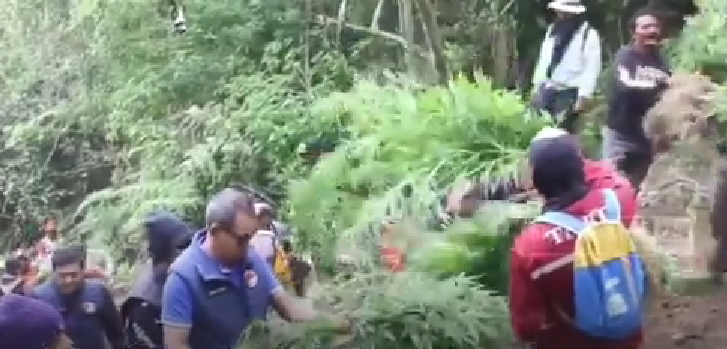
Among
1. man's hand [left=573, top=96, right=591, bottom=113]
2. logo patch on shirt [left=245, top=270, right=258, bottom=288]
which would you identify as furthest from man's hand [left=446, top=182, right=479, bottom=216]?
logo patch on shirt [left=245, top=270, right=258, bottom=288]

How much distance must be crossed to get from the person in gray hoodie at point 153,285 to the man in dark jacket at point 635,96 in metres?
3.23

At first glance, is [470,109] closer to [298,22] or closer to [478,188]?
[478,188]

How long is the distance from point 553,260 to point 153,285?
2.21 m

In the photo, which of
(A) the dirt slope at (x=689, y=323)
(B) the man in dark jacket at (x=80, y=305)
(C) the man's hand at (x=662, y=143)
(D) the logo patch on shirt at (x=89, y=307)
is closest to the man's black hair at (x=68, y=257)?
(B) the man in dark jacket at (x=80, y=305)

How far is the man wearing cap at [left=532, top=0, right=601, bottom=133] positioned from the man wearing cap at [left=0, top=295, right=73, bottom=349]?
559cm

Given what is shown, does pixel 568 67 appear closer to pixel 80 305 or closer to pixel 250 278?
pixel 80 305

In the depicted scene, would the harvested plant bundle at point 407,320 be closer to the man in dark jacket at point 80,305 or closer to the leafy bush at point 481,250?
the leafy bush at point 481,250

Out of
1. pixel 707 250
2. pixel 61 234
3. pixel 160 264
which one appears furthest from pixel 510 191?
pixel 61 234

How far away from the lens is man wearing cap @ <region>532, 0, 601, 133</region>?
8578mm

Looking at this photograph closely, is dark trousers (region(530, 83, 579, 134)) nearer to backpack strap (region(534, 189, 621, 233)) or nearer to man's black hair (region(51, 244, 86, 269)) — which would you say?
man's black hair (region(51, 244, 86, 269))

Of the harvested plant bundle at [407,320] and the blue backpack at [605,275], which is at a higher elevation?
the blue backpack at [605,275]

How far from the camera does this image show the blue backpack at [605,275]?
3.99 metres

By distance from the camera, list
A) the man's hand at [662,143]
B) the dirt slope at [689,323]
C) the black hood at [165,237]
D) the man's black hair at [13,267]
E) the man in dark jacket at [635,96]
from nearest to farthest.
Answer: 1. the black hood at [165,237]
2. the dirt slope at [689,323]
3. the man in dark jacket at [635,96]
4. the man's hand at [662,143]
5. the man's black hair at [13,267]

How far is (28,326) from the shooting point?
135 inches
